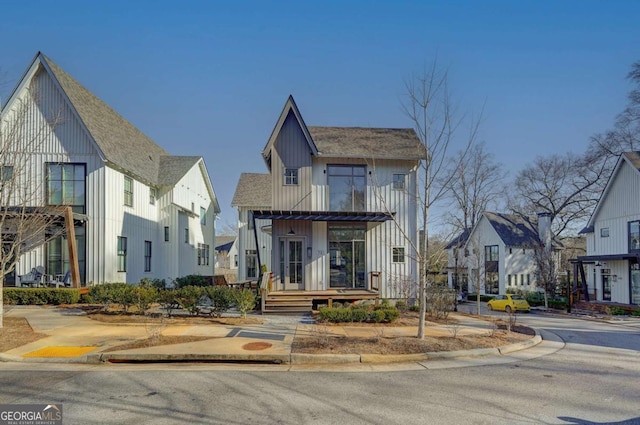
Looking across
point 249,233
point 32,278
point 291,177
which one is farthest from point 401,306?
point 249,233

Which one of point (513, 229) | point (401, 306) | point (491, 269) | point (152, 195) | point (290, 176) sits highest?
point (290, 176)

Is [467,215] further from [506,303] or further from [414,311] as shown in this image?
[414,311]

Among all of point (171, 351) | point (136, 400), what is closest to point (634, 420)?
point (136, 400)

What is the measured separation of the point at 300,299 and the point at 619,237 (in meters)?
23.1

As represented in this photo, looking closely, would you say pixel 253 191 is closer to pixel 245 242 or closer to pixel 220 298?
pixel 245 242

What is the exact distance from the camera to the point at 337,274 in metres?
19.0

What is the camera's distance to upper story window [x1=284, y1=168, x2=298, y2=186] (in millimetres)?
19125

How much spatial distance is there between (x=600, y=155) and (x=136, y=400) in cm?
4619

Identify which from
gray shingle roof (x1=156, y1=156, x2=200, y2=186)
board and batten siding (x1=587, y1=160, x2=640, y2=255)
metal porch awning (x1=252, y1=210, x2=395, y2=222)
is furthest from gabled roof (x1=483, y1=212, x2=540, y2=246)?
gray shingle roof (x1=156, y1=156, x2=200, y2=186)

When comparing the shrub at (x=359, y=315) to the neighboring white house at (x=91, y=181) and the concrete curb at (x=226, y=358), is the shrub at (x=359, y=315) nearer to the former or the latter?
the concrete curb at (x=226, y=358)

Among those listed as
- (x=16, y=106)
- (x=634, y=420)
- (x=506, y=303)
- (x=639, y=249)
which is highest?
(x=16, y=106)

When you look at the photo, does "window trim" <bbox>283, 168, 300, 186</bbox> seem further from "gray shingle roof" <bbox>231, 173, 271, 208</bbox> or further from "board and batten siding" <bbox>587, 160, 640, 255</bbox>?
"board and batten siding" <bbox>587, 160, 640, 255</bbox>

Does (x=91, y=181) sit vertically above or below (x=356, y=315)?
above

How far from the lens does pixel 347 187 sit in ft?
64.2
